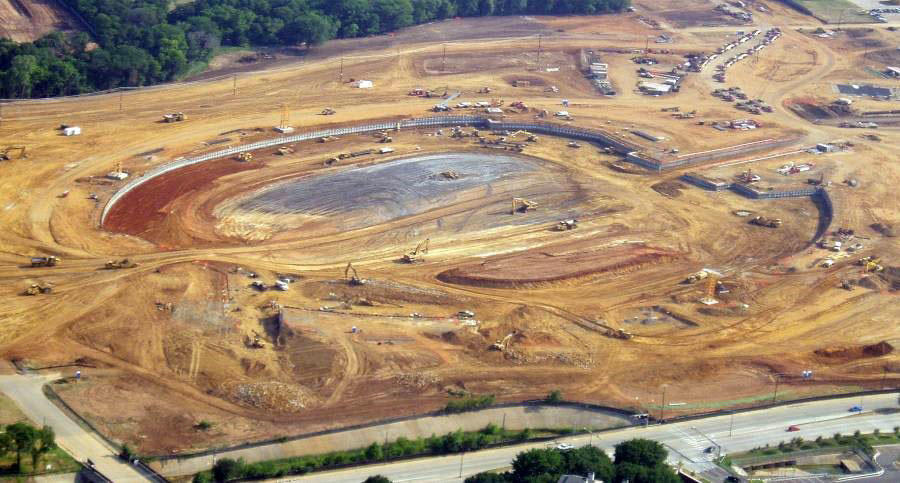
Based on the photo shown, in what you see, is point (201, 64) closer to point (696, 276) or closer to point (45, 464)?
point (696, 276)

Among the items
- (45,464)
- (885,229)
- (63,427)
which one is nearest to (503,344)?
(63,427)

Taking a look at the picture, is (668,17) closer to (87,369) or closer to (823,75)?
(823,75)

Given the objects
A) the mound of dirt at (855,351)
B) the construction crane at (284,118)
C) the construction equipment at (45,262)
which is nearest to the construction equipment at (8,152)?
the construction equipment at (45,262)

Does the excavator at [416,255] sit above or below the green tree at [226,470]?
below

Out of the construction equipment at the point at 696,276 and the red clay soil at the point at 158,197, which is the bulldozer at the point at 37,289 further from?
the construction equipment at the point at 696,276

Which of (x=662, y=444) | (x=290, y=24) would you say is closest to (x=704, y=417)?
(x=662, y=444)

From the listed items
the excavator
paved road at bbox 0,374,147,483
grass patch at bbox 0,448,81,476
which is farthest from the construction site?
grass patch at bbox 0,448,81,476
